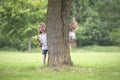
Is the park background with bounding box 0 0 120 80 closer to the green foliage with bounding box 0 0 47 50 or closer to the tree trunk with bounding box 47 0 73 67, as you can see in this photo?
the green foliage with bounding box 0 0 47 50

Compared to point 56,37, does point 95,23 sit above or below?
above

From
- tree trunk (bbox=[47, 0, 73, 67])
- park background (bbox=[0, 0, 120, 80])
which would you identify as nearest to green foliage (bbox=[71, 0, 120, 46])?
park background (bbox=[0, 0, 120, 80])

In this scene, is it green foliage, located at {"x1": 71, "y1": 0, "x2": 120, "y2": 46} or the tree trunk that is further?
green foliage, located at {"x1": 71, "y1": 0, "x2": 120, "y2": 46}

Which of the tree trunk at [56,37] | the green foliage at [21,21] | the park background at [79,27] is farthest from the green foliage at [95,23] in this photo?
the tree trunk at [56,37]

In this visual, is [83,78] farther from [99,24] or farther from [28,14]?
[99,24]

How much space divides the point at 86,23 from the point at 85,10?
2.51 m

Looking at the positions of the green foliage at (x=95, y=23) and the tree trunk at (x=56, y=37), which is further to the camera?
the green foliage at (x=95, y=23)

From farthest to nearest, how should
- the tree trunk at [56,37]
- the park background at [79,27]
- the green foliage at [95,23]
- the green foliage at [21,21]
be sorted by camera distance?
1. the green foliage at [95,23]
2. the green foliage at [21,21]
3. the park background at [79,27]
4. the tree trunk at [56,37]

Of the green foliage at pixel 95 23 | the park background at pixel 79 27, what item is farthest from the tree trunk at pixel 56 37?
the green foliage at pixel 95 23

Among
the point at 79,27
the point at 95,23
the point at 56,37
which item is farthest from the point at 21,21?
the point at 56,37

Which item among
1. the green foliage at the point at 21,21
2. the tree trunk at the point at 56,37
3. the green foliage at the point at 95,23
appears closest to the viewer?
the tree trunk at the point at 56,37

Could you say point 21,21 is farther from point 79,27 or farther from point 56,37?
point 56,37

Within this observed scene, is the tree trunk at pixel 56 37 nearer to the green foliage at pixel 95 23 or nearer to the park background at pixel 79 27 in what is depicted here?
the park background at pixel 79 27

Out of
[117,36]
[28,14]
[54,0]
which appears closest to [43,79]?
[54,0]
